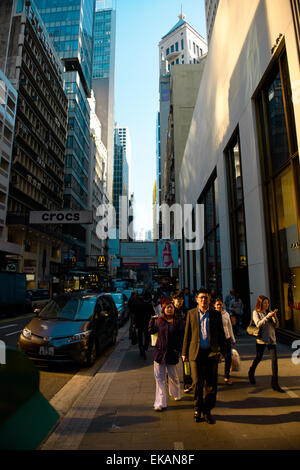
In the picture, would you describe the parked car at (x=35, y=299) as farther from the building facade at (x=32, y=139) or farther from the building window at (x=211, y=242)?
the building window at (x=211, y=242)

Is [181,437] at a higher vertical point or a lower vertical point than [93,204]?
lower

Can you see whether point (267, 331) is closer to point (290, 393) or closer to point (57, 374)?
point (290, 393)

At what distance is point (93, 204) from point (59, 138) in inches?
1122

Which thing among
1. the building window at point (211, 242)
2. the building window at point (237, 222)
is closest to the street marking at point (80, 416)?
the building window at point (237, 222)

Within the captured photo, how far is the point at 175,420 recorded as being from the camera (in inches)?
154

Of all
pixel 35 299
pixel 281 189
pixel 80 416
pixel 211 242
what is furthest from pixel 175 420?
pixel 35 299

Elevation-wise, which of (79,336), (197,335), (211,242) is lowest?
(79,336)

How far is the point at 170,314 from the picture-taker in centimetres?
473

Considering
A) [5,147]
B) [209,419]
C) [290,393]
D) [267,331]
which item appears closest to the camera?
[209,419]

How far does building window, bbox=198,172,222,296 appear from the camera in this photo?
60.8 feet

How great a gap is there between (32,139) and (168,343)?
138ft

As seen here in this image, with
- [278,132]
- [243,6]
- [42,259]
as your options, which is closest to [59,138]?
[42,259]

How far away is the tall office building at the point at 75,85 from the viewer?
59156 mm
